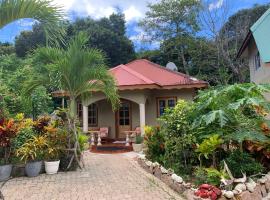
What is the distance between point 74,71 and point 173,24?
23.2 meters

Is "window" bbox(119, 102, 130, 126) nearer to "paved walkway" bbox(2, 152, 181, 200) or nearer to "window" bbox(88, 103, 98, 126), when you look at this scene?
"window" bbox(88, 103, 98, 126)

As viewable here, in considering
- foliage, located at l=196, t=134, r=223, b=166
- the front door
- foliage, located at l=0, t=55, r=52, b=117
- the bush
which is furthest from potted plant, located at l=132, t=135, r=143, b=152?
the bush

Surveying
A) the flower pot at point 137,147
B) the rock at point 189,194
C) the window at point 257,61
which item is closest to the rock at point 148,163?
the rock at point 189,194

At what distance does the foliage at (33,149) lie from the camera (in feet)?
26.4

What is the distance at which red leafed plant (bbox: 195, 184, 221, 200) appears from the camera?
506 centimetres

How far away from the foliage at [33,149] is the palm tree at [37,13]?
4.33 metres

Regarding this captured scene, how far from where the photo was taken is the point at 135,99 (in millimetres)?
14305

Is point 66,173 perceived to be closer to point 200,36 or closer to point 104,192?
point 104,192

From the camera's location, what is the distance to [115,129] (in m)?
16.1

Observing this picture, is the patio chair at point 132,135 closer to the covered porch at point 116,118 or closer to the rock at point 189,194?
the covered porch at point 116,118

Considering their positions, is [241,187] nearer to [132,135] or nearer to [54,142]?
[54,142]

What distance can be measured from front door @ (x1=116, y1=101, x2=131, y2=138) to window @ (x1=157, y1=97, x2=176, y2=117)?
1716mm

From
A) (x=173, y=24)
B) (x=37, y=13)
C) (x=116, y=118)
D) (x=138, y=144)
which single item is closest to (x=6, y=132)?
(x=37, y=13)

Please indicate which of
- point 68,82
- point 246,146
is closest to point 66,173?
point 68,82
